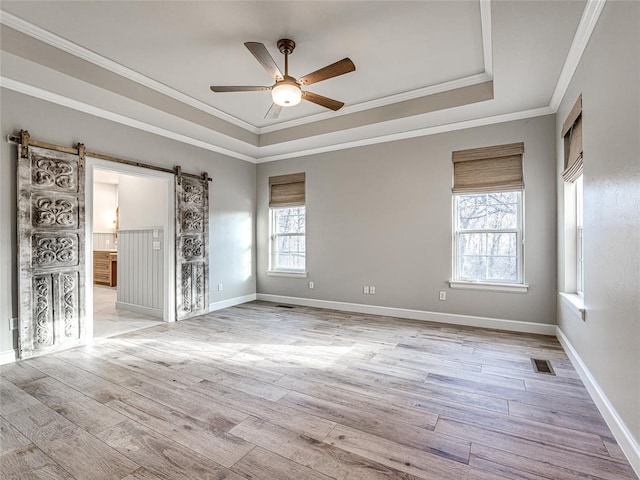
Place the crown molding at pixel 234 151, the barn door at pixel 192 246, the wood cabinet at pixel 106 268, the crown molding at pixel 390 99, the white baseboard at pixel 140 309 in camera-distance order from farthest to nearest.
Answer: the wood cabinet at pixel 106 268 → the white baseboard at pixel 140 309 → the barn door at pixel 192 246 → the crown molding at pixel 390 99 → the crown molding at pixel 234 151

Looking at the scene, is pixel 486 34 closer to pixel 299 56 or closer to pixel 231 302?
pixel 299 56

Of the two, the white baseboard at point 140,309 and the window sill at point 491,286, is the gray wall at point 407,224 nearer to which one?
the window sill at point 491,286

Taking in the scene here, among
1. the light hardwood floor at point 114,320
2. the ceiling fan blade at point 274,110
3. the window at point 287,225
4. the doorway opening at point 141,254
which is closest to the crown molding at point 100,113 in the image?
the doorway opening at point 141,254

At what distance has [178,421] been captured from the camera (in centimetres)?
214

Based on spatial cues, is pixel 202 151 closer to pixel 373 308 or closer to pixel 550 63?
pixel 373 308

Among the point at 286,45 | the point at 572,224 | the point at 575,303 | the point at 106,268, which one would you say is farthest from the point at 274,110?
the point at 106,268

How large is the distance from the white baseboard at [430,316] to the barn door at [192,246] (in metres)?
1.45

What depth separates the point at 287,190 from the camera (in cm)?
590

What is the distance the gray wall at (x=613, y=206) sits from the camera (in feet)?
5.66

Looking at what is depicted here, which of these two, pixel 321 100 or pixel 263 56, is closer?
pixel 263 56

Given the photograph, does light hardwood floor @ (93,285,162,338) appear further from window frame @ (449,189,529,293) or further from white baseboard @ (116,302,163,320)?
window frame @ (449,189,529,293)

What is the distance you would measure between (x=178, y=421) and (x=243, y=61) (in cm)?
327

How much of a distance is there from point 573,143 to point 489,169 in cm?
123

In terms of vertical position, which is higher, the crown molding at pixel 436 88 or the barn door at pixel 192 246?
the crown molding at pixel 436 88
